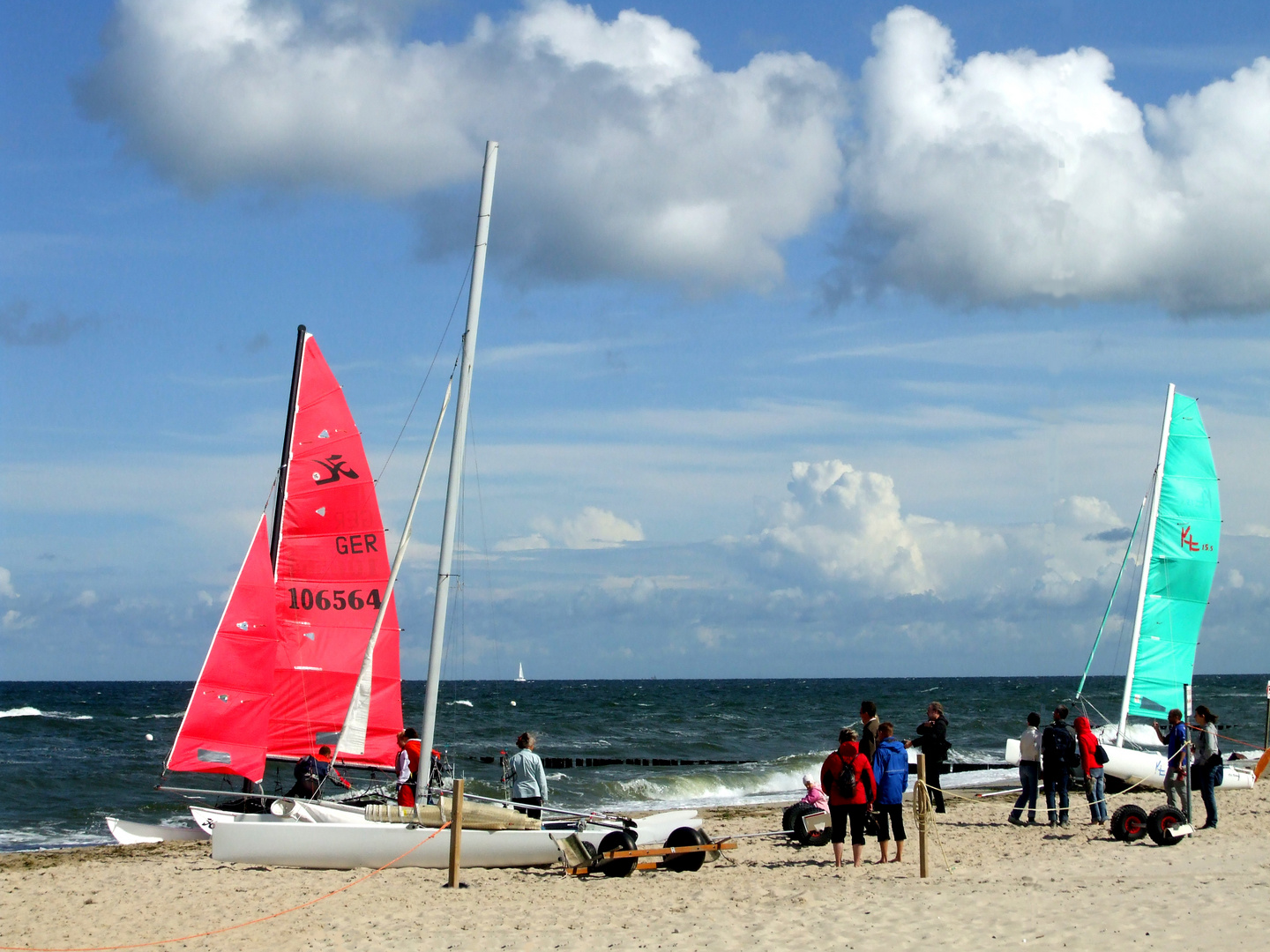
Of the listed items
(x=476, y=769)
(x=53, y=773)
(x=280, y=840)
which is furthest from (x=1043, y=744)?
(x=53, y=773)

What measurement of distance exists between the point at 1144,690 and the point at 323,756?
1339 cm

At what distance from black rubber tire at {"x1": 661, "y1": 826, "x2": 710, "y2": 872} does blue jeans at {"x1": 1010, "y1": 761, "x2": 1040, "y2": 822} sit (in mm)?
4823

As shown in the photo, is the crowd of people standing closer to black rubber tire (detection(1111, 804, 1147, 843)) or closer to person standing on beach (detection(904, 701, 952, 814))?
person standing on beach (detection(904, 701, 952, 814))

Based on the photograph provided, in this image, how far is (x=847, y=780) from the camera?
38.7 ft

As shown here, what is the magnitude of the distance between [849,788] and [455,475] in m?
5.27

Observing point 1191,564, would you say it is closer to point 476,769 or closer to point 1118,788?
point 1118,788

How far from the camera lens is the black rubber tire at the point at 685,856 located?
1266cm

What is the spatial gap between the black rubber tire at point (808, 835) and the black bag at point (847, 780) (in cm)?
251

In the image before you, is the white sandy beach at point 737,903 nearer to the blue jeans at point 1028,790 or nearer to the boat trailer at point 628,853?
the boat trailer at point 628,853

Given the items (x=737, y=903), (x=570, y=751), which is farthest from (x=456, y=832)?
(x=570, y=751)

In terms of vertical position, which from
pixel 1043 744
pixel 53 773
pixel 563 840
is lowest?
pixel 53 773

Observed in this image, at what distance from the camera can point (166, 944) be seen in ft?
33.3

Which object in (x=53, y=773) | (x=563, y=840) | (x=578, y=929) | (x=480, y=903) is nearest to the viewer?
(x=578, y=929)

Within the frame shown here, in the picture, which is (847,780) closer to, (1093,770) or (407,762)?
(1093,770)
